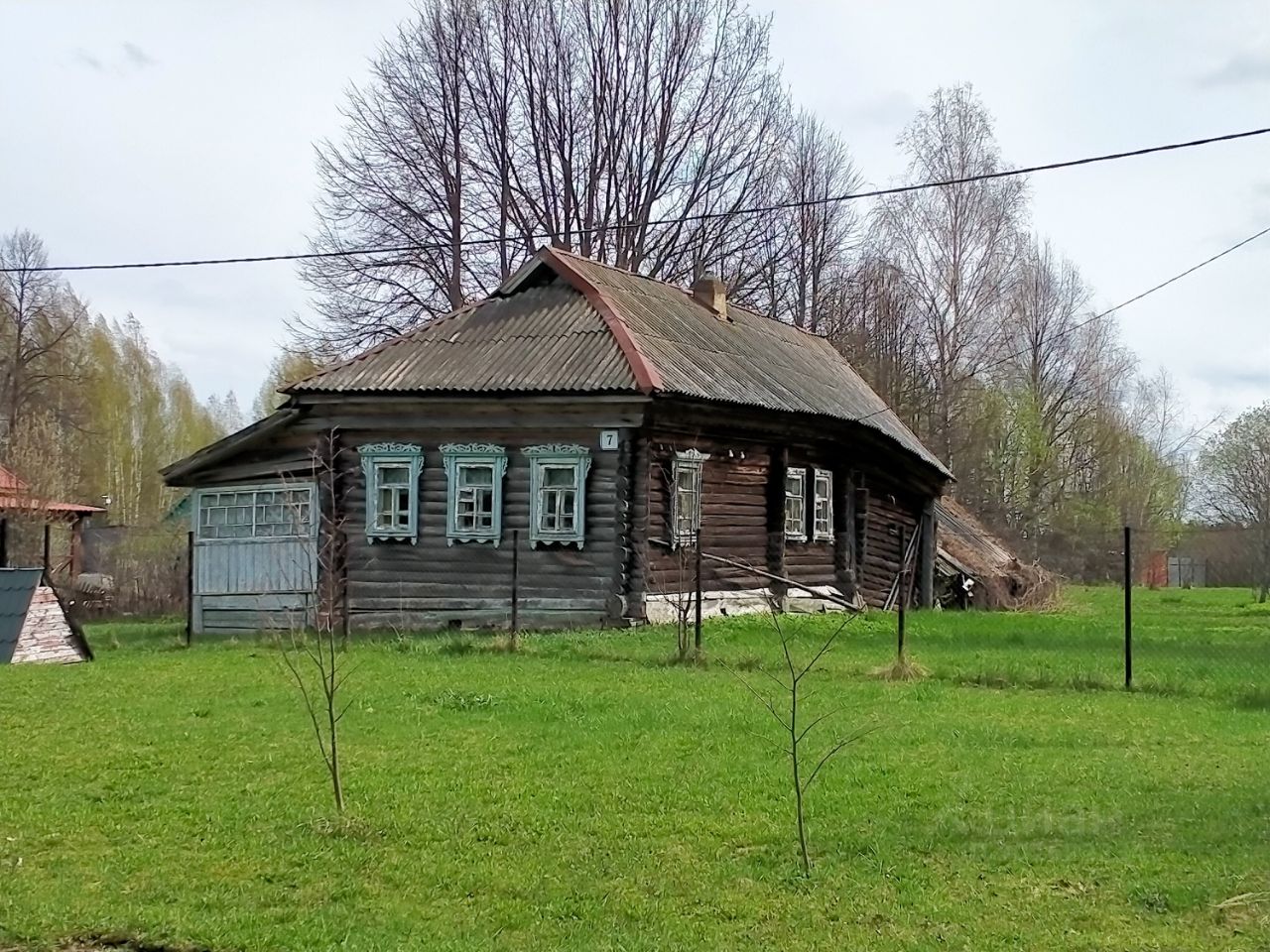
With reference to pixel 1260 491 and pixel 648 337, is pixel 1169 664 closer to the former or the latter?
pixel 648 337

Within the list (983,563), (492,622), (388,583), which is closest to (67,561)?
(388,583)

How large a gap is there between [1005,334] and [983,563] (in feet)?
38.0

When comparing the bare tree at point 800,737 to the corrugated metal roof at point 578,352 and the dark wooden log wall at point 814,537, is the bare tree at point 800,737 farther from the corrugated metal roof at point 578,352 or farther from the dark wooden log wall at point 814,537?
the dark wooden log wall at point 814,537

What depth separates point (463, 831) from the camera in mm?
6199

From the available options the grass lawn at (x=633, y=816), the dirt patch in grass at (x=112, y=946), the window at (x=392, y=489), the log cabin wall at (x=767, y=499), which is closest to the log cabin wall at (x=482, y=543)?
the window at (x=392, y=489)

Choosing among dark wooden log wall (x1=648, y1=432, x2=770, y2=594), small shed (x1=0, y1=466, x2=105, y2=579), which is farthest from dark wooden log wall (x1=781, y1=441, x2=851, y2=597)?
small shed (x1=0, y1=466, x2=105, y2=579)

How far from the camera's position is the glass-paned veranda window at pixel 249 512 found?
758 inches

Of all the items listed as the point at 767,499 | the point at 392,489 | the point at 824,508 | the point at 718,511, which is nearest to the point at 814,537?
the point at 824,508

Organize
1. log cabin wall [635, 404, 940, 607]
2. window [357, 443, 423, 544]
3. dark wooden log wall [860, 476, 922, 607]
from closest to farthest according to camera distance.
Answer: log cabin wall [635, 404, 940, 607], window [357, 443, 423, 544], dark wooden log wall [860, 476, 922, 607]

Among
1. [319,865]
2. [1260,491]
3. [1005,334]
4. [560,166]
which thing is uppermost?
[560,166]

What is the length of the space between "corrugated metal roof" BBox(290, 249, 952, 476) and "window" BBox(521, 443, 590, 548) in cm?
103

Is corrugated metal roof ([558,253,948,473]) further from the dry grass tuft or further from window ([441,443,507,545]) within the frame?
the dry grass tuft

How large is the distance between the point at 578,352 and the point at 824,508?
246 inches

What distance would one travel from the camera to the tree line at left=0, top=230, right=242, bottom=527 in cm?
3456
